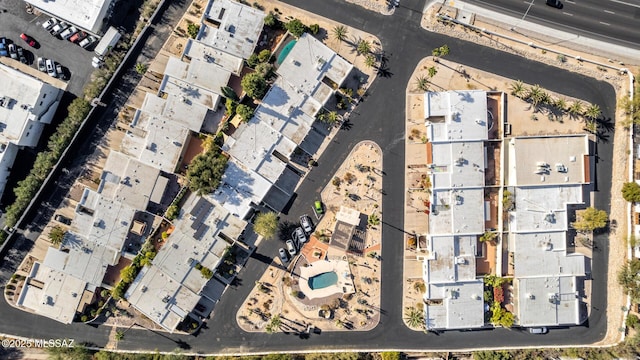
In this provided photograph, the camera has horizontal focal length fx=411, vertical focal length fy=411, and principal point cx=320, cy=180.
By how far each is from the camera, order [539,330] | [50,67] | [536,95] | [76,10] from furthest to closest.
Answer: [539,330] → [536,95] → [50,67] → [76,10]

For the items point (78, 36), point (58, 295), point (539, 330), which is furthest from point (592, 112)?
point (58, 295)

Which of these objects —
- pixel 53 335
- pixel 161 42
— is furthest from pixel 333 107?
pixel 53 335

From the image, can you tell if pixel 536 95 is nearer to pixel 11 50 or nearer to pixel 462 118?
pixel 462 118

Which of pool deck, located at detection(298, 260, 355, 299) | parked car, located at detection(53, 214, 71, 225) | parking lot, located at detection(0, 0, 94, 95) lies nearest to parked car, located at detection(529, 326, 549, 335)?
pool deck, located at detection(298, 260, 355, 299)

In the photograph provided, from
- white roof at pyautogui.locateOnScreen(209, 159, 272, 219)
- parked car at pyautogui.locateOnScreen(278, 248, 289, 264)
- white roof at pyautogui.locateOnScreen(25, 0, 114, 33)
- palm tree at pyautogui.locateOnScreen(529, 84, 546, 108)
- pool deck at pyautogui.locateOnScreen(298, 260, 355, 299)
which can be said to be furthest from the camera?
pool deck at pyautogui.locateOnScreen(298, 260, 355, 299)

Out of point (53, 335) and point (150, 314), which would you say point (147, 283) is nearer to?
point (150, 314)

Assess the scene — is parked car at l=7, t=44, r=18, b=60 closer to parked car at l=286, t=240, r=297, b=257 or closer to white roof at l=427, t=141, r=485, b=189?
parked car at l=286, t=240, r=297, b=257

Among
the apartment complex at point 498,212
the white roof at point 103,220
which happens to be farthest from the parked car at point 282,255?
the white roof at point 103,220
